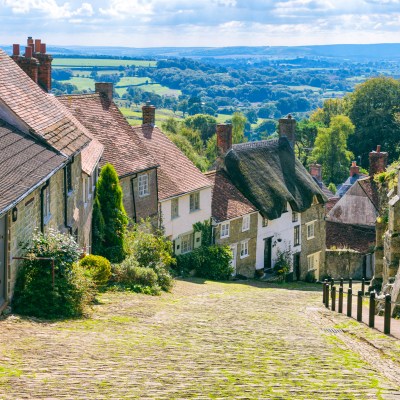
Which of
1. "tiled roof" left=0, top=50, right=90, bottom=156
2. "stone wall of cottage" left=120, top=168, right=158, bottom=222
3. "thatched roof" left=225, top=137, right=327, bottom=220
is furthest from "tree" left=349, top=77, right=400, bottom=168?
"tiled roof" left=0, top=50, right=90, bottom=156

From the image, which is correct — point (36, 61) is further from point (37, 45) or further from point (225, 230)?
point (225, 230)

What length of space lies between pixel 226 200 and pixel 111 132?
31.0ft

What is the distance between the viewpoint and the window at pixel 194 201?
3975 centimetres

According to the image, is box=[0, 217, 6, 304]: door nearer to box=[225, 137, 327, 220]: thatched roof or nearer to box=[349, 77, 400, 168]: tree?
box=[225, 137, 327, 220]: thatched roof

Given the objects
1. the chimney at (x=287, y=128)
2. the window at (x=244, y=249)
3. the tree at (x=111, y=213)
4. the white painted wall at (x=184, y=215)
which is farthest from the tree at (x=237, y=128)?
the tree at (x=111, y=213)

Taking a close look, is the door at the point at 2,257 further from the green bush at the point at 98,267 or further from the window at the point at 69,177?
the window at the point at 69,177

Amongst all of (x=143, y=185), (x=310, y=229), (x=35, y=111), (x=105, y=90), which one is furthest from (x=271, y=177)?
(x=35, y=111)

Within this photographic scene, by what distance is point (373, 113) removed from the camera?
93875mm

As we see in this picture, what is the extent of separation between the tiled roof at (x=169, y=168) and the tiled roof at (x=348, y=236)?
47.1ft

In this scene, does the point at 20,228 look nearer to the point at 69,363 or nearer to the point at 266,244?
the point at 69,363

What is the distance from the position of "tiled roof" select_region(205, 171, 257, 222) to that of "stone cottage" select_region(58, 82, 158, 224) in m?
6.01

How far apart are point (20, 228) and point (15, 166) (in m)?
1.36

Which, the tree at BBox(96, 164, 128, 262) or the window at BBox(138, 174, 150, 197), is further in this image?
the window at BBox(138, 174, 150, 197)

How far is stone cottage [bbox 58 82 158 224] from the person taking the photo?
34188 mm
